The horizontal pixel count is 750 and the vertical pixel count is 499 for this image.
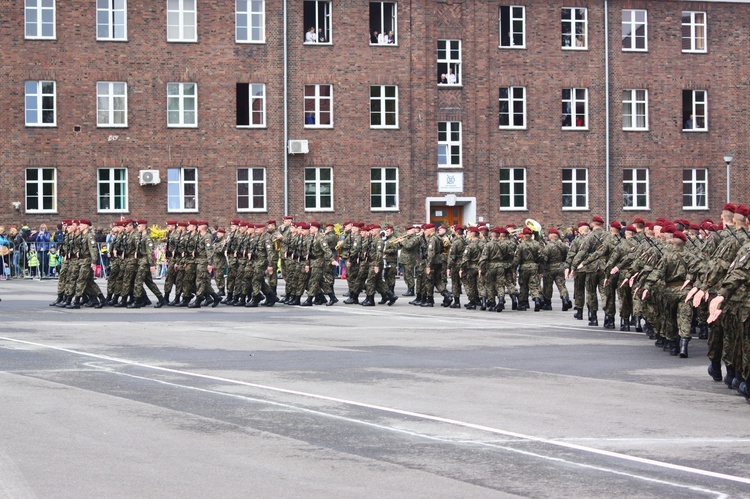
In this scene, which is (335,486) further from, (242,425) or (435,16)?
(435,16)

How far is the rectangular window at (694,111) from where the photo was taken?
2046 inches

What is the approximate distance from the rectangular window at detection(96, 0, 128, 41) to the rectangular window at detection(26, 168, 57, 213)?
5469 millimetres

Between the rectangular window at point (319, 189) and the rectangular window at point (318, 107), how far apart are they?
184 centimetres

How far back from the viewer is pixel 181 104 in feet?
154

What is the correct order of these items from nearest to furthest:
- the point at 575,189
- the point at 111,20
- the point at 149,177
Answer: the point at 149,177 → the point at 111,20 → the point at 575,189

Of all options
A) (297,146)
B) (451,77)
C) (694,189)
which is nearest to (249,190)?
(297,146)

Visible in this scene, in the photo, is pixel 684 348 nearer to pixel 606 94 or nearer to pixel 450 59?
pixel 450 59

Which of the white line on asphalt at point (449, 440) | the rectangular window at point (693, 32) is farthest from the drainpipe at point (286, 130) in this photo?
the white line on asphalt at point (449, 440)

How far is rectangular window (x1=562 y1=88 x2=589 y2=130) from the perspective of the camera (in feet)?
166

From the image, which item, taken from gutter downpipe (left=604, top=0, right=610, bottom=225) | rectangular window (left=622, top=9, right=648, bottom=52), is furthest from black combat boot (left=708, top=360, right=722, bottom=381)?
rectangular window (left=622, top=9, right=648, bottom=52)

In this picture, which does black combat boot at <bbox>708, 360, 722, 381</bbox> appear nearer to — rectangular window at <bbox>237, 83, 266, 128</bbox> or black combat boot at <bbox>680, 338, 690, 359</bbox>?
black combat boot at <bbox>680, 338, 690, 359</bbox>

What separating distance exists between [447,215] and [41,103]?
16.5 m

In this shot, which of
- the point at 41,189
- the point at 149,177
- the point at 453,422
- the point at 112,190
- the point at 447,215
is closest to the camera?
the point at 453,422

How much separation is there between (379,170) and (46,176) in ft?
42.1
